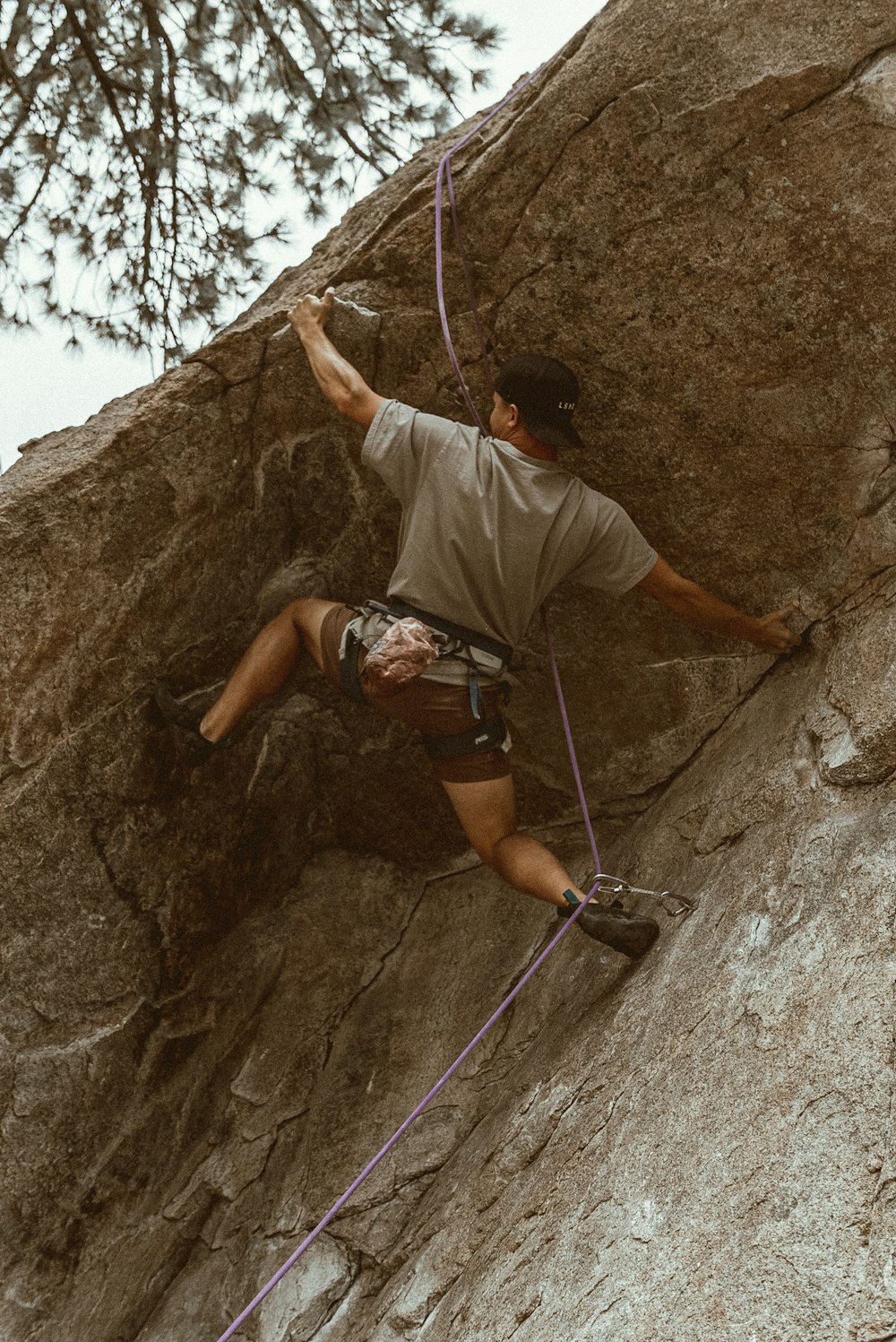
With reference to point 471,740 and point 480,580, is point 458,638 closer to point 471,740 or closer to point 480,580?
point 480,580

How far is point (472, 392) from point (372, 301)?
1.23 ft

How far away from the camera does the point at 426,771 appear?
360 centimetres

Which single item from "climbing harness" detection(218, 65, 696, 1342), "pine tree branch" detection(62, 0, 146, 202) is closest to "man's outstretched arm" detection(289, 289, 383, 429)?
"climbing harness" detection(218, 65, 696, 1342)

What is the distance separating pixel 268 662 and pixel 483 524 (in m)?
0.74

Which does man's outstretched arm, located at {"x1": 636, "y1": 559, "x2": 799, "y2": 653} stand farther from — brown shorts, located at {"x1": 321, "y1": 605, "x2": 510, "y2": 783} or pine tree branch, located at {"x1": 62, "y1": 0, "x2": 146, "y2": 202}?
pine tree branch, located at {"x1": 62, "y1": 0, "x2": 146, "y2": 202}

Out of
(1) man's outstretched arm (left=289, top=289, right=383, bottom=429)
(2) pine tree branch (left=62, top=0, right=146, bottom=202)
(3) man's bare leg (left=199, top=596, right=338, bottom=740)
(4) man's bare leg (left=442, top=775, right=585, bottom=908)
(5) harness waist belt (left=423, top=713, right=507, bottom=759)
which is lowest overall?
(4) man's bare leg (left=442, top=775, right=585, bottom=908)

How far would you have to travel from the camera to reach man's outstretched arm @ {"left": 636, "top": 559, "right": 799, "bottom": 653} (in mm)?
2873

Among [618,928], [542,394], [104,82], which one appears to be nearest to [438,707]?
[618,928]

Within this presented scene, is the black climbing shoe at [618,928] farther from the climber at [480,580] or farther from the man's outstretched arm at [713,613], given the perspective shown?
the man's outstretched arm at [713,613]

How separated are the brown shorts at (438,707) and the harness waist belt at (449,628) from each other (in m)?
0.10

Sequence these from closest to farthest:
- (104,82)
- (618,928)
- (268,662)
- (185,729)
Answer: (618,928) < (268,662) < (185,729) < (104,82)

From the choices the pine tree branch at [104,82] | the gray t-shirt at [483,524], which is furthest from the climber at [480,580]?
the pine tree branch at [104,82]

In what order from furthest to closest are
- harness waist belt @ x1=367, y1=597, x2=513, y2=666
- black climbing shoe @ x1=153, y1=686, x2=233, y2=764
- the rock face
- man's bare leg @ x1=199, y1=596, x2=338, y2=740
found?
black climbing shoe @ x1=153, y1=686, x2=233, y2=764 → man's bare leg @ x1=199, y1=596, x2=338, y2=740 → harness waist belt @ x1=367, y1=597, x2=513, y2=666 → the rock face

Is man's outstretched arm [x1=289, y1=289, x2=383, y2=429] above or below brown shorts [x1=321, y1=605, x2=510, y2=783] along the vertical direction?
above
